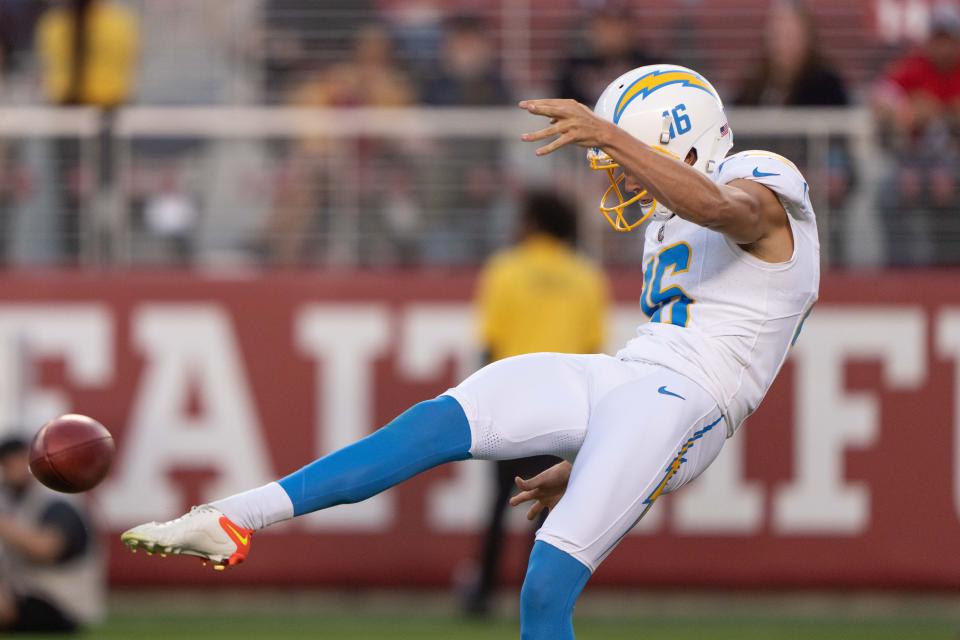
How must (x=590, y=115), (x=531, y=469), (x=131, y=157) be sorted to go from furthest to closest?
1. (x=131, y=157)
2. (x=531, y=469)
3. (x=590, y=115)

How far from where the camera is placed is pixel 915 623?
A: 30.1 ft

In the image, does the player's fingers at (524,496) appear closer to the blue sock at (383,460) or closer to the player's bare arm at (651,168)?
the blue sock at (383,460)

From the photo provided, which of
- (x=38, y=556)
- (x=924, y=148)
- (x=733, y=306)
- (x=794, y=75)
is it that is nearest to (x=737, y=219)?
(x=733, y=306)

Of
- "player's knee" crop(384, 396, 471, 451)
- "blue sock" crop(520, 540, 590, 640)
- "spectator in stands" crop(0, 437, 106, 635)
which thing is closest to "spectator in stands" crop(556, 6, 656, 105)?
"spectator in stands" crop(0, 437, 106, 635)

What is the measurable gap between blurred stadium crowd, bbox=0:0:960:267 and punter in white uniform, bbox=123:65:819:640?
4377 mm

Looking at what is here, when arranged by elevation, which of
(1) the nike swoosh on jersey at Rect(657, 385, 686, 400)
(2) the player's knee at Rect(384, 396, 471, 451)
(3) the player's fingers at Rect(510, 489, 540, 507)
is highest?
(1) the nike swoosh on jersey at Rect(657, 385, 686, 400)

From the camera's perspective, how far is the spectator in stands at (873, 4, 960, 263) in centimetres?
980

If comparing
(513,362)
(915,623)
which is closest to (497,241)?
(915,623)

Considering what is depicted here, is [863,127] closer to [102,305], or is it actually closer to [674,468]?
[102,305]

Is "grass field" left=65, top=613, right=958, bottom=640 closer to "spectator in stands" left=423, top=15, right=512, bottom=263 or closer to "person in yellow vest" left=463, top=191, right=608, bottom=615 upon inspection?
"person in yellow vest" left=463, top=191, right=608, bottom=615

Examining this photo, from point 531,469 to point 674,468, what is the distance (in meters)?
3.64

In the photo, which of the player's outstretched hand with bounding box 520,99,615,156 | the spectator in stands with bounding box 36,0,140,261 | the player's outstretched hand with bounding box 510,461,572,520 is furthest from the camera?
the spectator in stands with bounding box 36,0,140,261

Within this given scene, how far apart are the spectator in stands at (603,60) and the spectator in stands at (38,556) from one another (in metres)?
3.65

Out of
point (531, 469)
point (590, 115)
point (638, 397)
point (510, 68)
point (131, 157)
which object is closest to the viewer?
point (590, 115)
